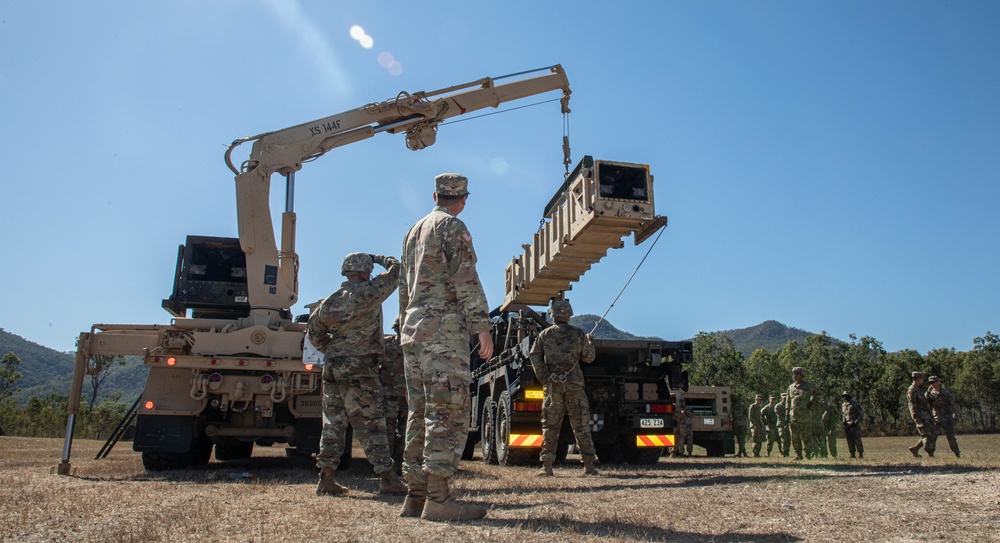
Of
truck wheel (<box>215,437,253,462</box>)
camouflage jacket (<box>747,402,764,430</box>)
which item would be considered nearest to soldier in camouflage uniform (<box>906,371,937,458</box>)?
camouflage jacket (<box>747,402,764,430</box>)

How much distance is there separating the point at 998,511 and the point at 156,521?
471 centimetres

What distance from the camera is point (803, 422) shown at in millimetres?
11516

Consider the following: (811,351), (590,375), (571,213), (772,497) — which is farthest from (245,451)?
(811,351)

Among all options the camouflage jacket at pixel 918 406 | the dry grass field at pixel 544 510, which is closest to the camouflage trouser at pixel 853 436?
the camouflage jacket at pixel 918 406

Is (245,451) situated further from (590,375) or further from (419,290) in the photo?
(419,290)

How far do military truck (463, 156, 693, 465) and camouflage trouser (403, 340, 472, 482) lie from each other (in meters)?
4.16

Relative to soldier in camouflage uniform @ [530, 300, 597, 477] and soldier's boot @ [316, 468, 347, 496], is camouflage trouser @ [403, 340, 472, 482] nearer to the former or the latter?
soldier's boot @ [316, 468, 347, 496]

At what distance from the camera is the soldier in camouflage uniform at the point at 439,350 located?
3666 millimetres

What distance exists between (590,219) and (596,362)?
2.63m

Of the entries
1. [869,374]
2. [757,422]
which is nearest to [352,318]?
[757,422]

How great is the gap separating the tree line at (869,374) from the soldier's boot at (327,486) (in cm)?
4360

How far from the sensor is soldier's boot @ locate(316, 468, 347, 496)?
4996 mm

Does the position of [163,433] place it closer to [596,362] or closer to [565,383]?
[565,383]

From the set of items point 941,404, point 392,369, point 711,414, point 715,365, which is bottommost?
point 711,414
